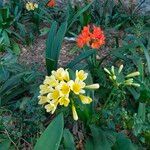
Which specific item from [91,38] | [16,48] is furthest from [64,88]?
[16,48]

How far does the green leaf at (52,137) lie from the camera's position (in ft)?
6.70

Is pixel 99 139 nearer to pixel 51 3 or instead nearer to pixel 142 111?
pixel 142 111

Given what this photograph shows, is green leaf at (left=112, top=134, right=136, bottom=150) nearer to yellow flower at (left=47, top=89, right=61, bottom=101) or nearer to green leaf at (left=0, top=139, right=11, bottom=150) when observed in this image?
yellow flower at (left=47, top=89, right=61, bottom=101)

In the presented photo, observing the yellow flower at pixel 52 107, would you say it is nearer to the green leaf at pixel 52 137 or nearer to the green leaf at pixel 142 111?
the green leaf at pixel 52 137

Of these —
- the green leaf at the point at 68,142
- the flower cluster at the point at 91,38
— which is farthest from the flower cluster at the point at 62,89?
the flower cluster at the point at 91,38

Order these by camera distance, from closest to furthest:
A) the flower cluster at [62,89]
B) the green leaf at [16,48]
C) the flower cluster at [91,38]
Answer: the flower cluster at [62,89] < the flower cluster at [91,38] < the green leaf at [16,48]

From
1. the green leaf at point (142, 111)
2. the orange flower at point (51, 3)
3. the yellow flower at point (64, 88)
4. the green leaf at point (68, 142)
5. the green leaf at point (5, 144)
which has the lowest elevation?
the green leaf at point (142, 111)

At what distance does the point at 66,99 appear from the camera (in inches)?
85.0

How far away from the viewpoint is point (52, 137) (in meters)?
2.07

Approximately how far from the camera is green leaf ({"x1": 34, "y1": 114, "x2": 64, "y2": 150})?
2043 mm

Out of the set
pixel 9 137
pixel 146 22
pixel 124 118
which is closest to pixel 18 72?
pixel 9 137

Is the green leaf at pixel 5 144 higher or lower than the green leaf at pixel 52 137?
lower

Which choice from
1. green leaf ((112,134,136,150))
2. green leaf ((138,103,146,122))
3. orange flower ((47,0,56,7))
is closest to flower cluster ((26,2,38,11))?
orange flower ((47,0,56,7))

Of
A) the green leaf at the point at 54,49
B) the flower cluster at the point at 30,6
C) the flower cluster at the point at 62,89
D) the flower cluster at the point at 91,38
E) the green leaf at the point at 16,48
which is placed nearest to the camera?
the flower cluster at the point at 62,89
